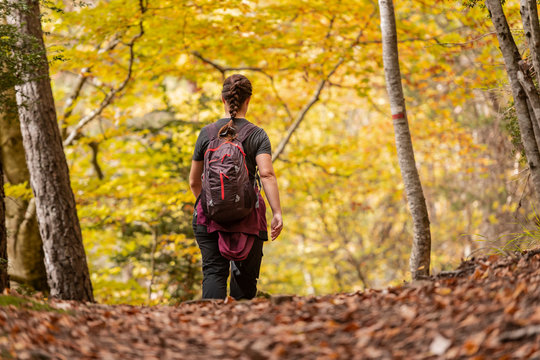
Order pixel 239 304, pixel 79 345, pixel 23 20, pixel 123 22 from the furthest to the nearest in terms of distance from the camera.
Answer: pixel 123 22
pixel 23 20
pixel 239 304
pixel 79 345

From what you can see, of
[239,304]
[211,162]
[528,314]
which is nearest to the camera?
[528,314]

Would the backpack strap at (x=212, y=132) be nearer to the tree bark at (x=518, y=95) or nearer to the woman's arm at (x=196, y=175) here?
the woman's arm at (x=196, y=175)

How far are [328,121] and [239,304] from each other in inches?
564

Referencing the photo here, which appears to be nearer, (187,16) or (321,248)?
(187,16)

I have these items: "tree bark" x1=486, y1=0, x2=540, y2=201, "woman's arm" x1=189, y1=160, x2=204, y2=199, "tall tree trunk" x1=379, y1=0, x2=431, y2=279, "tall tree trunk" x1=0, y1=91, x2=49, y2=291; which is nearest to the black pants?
"woman's arm" x1=189, y1=160, x2=204, y2=199

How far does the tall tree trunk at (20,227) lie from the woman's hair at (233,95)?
16.1 feet

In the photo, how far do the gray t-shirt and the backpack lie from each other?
0.08 meters

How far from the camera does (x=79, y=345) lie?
2693 mm

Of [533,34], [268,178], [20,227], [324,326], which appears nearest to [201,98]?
[20,227]

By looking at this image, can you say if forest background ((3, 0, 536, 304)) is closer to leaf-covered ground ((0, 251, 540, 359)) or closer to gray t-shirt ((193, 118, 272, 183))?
gray t-shirt ((193, 118, 272, 183))

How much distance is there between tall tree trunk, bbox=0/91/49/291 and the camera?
26.1 feet

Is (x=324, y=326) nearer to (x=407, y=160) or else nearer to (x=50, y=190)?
(x=407, y=160)

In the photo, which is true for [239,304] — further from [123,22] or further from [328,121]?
[328,121]

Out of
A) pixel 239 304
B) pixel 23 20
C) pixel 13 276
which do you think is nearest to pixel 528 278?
pixel 239 304
